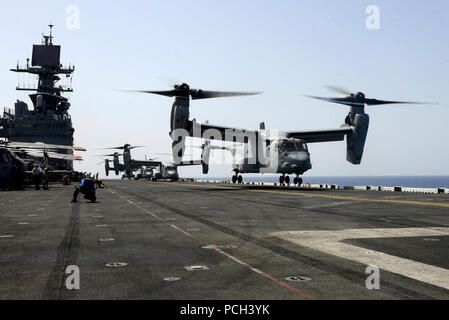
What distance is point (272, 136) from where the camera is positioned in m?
41.2

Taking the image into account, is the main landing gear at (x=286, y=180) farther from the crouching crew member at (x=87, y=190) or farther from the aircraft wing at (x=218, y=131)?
the crouching crew member at (x=87, y=190)

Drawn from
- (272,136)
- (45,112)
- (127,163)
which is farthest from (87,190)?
(127,163)

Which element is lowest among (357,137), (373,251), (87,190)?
(373,251)

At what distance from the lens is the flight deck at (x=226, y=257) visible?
20.5ft

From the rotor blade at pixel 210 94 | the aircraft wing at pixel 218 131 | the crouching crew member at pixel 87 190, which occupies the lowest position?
the crouching crew member at pixel 87 190

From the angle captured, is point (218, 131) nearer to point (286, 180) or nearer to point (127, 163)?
point (286, 180)

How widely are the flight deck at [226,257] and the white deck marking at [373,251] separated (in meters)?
0.02

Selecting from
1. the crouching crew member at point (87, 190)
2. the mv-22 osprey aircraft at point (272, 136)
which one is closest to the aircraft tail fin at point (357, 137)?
the mv-22 osprey aircraft at point (272, 136)

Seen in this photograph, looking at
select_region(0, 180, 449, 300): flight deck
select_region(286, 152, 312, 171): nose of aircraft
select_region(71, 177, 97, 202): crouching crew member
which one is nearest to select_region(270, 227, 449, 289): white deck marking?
select_region(0, 180, 449, 300): flight deck

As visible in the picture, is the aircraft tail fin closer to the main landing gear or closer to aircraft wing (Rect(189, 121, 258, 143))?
the main landing gear

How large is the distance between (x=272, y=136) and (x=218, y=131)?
518 cm

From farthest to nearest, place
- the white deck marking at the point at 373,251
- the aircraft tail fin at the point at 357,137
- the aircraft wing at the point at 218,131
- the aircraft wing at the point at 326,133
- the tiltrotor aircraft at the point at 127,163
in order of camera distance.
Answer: the tiltrotor aircraft at the point at 127,163 < the aircraft wing at the point at 326,133 < the aircraft tail fin at the point at 357,137 < the aircraft wing at the point at 218,131 < the white deck marking at the point at 373,251
